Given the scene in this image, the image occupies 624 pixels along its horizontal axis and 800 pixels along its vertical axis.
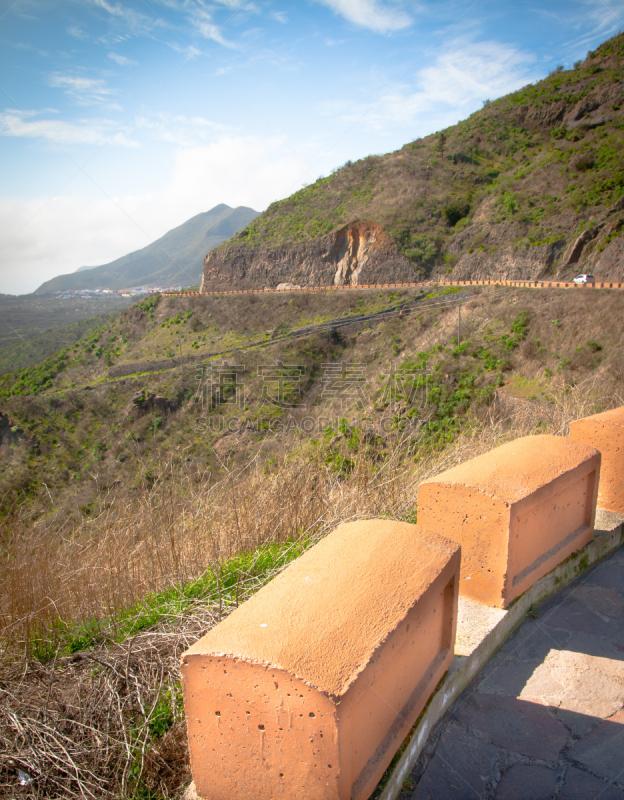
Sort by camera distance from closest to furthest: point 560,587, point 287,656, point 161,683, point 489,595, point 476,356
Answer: point 287,656 < point 161,683 < point 489,595 < point 560,587 < point 476,356

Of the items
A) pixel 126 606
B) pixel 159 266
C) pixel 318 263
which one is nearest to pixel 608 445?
pixel 126 606

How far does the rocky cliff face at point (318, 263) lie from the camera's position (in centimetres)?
3453

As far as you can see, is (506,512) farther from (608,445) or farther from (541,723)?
(608,445)

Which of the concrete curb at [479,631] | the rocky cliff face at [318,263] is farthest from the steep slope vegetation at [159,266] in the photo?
the concrete curb at [479,631]

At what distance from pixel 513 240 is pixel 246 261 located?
20.8 meters

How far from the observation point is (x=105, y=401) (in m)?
28.0

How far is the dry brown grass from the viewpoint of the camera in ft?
5.00

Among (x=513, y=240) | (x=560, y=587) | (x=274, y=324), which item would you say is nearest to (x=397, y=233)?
(x=513, y=240)

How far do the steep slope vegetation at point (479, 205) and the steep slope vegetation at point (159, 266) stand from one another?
10720mm

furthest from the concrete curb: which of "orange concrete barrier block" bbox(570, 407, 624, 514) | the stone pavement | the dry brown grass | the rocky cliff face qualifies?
the rocky cliff face

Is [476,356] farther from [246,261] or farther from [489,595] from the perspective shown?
[246,261]

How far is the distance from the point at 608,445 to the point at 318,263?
36.2m

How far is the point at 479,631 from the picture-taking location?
189cm

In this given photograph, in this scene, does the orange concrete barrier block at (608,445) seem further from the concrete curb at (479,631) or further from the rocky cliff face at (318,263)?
the rocky cliff face at (318,263)
